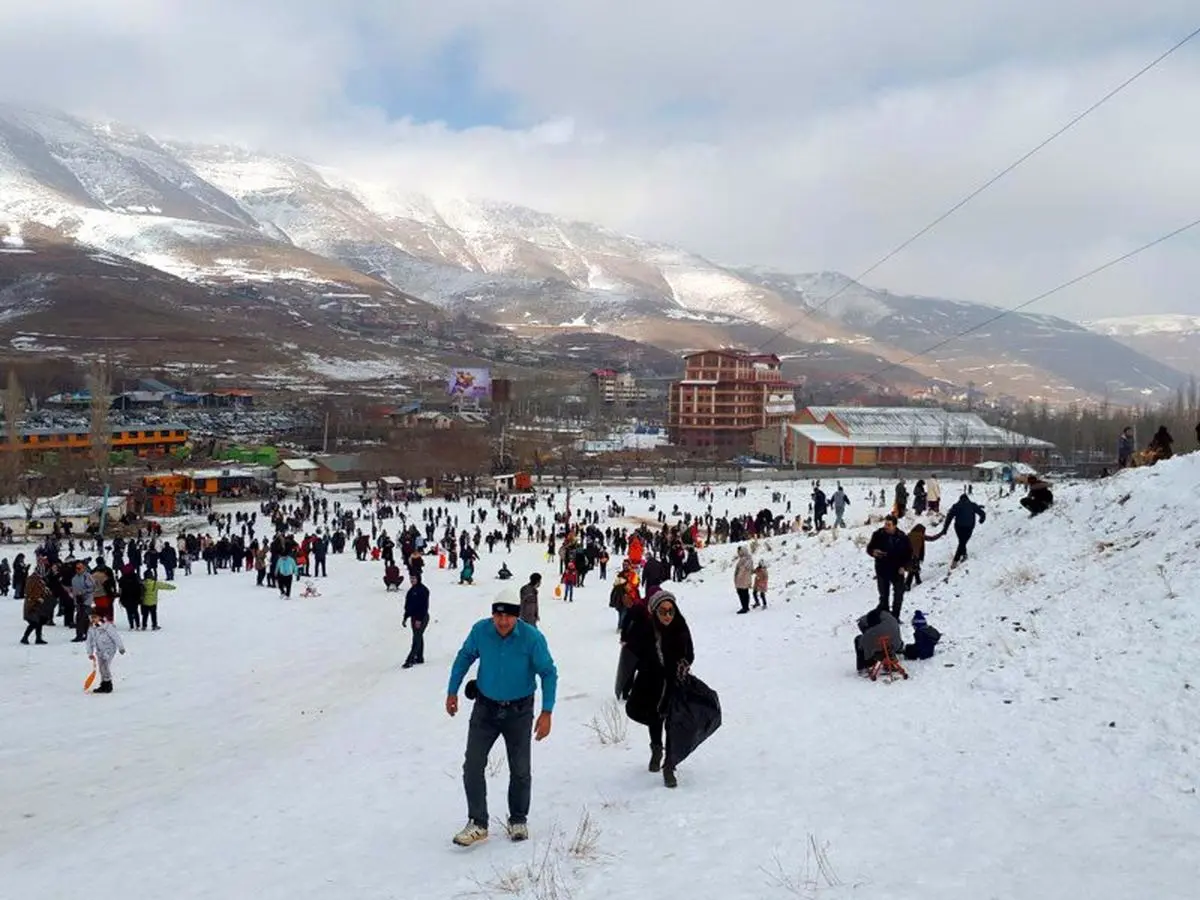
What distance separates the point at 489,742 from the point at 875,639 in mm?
5365

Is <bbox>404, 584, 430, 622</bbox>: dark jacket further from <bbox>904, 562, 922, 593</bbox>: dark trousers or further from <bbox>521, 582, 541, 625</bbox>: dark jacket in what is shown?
<bbox>904, 562, 922, 593</bbox>: dark trousers

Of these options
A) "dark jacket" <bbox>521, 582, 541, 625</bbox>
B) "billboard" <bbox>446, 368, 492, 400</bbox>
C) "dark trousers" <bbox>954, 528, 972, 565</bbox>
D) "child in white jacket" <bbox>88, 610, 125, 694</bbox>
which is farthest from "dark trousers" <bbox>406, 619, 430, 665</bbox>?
"billboard" <bbox>446, 368, 492, 400</bbox>

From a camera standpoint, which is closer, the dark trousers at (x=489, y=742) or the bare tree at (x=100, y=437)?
the dark trousers at (x=489, y=742)

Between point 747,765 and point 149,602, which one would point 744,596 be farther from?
point 149,602

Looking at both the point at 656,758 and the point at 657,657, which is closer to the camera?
the point at 657,657

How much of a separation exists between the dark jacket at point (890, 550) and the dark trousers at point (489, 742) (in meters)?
7.83

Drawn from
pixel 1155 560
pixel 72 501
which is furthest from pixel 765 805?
pixel 72 501

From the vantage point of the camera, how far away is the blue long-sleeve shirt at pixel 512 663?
19.3 feet

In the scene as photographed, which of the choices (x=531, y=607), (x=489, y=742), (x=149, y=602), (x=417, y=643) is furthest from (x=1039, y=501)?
(x=149, y=602)

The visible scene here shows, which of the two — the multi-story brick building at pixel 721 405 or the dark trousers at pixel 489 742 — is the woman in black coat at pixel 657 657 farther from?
the multi-story brick building at pixel 721 405

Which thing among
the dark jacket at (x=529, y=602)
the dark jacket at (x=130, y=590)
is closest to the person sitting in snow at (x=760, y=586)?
the dark jacket at (x=529, y=602)

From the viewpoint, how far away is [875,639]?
9891 mm

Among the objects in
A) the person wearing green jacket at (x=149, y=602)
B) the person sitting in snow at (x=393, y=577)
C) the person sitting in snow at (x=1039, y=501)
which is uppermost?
the person sitting in snow at (x=1039, y=501)

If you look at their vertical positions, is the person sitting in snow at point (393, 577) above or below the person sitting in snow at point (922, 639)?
below
